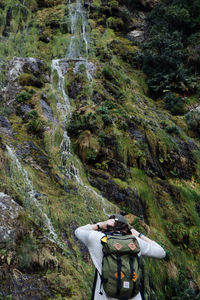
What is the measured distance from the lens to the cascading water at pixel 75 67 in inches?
270

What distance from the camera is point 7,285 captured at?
9.89 ft

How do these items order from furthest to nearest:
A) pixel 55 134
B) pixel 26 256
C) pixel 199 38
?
pixel 199 38
pixel 55 134
pixel 26 256

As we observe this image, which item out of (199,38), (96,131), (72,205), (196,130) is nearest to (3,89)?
(96,131)

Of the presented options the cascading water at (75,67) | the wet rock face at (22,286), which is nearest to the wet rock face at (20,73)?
the cascading water at (75,67)

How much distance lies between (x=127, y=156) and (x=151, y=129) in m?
2.40

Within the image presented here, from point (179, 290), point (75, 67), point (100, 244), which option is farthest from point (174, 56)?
point (100, 244)

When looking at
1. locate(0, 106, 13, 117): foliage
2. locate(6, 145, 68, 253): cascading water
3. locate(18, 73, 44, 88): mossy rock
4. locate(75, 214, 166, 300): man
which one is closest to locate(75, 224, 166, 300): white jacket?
locate(75, 214, 166, 300): man

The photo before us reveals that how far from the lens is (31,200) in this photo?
5.02 meters

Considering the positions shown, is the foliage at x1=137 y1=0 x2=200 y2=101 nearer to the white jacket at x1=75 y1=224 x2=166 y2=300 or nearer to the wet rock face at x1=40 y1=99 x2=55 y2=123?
the wet rock face at x1=40 y1=99 x2=55 y2=123

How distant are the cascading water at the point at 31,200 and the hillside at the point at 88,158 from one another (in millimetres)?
29

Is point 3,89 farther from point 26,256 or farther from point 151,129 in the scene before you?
point 26,256

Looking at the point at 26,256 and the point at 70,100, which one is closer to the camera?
the point at 26,256

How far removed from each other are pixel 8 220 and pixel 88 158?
13.4 ft

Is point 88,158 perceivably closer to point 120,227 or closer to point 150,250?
point 120,227
